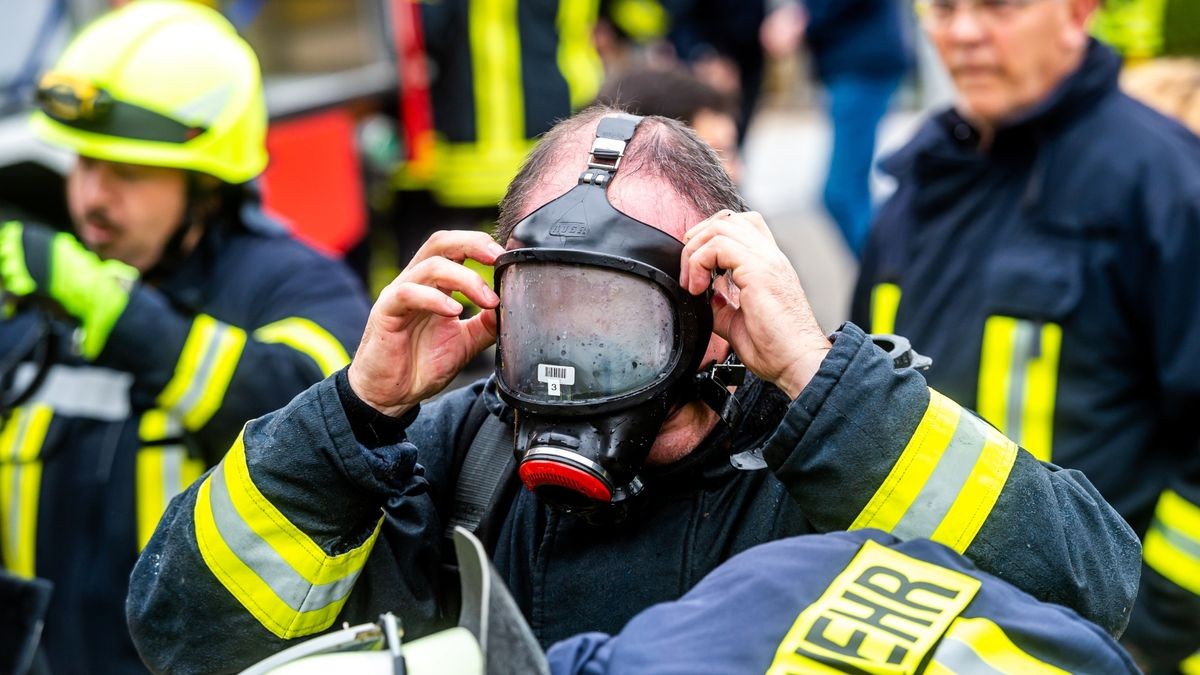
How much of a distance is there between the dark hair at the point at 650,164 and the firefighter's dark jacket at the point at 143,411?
3.53 ft

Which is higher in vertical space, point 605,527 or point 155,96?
point 155,96

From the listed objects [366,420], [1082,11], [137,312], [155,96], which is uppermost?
[1082,11]

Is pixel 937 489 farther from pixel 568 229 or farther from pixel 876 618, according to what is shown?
pixel 568 229

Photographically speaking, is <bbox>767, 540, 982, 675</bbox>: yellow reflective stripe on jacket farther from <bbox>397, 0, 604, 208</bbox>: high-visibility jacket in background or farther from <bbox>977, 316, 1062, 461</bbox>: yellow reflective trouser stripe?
<bbox>397, 0, 604, 208</bbox>: high-visibility jacket in background

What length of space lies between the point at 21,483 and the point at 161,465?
14.6 inches

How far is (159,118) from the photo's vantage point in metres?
3.40

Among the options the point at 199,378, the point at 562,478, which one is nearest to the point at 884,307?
the point at 199,378

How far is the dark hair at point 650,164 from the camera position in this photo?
6.80 feet

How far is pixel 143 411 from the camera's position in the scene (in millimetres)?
3191

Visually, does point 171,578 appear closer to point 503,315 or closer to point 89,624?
point 503,315

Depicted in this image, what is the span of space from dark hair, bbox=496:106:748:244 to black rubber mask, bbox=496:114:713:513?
0.10m

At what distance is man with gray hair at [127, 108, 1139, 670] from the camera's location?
6.20ft

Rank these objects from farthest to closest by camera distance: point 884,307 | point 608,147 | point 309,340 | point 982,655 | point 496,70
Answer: point 496,70 → point 884,307 → point 309,340 → point 608,147 → point 982,655

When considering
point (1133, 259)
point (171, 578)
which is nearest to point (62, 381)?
point (171, 578)
